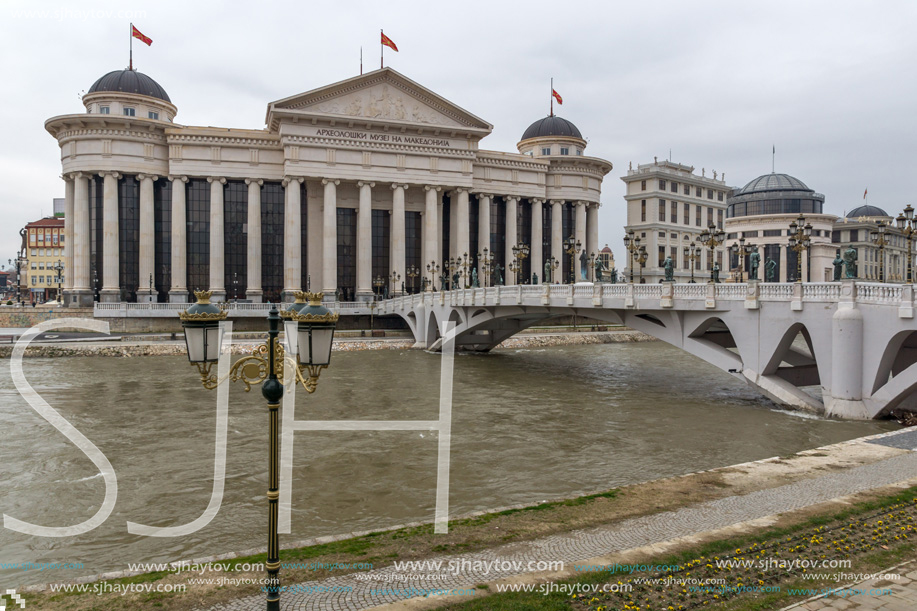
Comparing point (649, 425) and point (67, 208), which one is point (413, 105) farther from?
point (649, 425)

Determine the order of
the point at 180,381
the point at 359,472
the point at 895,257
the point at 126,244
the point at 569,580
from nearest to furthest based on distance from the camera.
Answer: the point at 569,580, the point at 359,472, the point at 180,381, the point at 126,244, the point at 895,257

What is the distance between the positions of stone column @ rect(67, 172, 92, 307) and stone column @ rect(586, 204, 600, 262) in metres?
65.6

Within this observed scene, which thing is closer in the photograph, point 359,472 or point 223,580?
point 223,580

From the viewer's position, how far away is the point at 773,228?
110 metres

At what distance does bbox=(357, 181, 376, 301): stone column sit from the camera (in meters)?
77.1

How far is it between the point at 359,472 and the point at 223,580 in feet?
31.9

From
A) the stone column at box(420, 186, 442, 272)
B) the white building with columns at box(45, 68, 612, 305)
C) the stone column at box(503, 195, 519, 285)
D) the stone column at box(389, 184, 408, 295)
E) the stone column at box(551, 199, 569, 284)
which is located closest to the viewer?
the white building with columns at box(45, 68, 612, 305)

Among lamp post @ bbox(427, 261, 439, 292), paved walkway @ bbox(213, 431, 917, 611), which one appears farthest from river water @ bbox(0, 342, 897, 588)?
lamp post @ bbox(427, 261, 439, 292)

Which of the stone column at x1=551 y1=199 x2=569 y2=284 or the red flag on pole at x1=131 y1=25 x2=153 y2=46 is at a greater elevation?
the red flag on pole at x1=131 y1=25 x2=153 y2=46

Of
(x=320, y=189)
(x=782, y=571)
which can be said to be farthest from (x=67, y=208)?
(x=782, y=571)

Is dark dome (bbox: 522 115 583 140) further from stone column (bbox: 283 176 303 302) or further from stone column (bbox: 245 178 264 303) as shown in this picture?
stone column (bbox: 245 178 264 303)

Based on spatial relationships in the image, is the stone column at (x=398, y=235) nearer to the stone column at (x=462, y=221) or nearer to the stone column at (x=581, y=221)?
the stone column at (x=462, y=221)

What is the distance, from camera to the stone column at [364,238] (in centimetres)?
7712

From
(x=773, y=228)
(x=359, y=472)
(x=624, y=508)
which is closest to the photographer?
(x=624, y=508)
